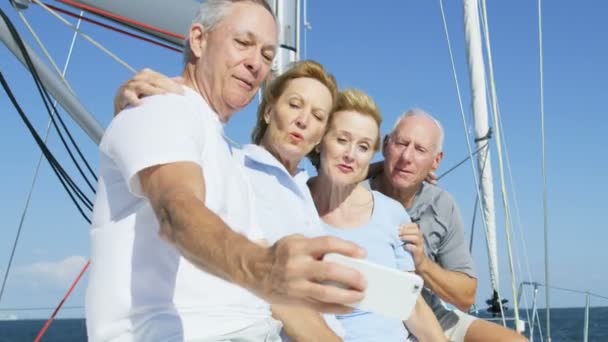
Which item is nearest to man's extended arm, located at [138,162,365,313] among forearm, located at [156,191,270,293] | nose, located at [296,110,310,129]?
forearm, located at [156,191,270,293]

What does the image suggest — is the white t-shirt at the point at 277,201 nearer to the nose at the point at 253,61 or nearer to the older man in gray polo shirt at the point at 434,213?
the nose at the point at 253,61

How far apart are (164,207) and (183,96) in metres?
0.35

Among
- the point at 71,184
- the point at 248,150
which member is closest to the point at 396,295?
the point at 248,150

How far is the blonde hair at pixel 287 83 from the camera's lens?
7.68 ft

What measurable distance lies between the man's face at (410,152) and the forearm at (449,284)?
369 millimetres

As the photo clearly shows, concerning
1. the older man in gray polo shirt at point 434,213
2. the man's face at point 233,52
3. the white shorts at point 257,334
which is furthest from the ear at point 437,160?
the white shorts at point 257,334

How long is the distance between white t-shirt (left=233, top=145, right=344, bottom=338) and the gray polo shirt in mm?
981

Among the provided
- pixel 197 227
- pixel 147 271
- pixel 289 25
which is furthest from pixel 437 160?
pixel 197 227

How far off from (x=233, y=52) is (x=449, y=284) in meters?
1.53

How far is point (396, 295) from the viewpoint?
0.92 metres

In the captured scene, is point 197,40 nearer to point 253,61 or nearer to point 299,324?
point 253,61

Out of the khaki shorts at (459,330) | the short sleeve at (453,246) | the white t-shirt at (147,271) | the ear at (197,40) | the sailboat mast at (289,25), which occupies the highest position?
the sailboat mast at (289,25)

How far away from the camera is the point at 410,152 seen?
116 inches

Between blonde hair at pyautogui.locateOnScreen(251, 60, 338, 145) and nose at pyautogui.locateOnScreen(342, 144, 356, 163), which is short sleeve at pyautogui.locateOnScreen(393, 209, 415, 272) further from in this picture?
blonde hair at pyautogui.locateOnScreen(251, 60, 338, 145)
